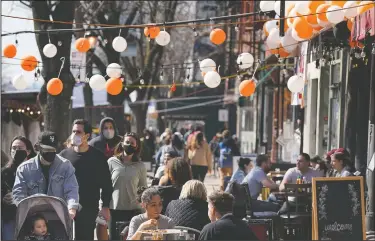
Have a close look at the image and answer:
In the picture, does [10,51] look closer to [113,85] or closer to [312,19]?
[113,85]

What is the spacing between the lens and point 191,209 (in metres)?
9.38

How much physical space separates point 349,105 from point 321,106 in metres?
6.38

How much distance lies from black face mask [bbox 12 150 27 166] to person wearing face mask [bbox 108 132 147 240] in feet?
3.96

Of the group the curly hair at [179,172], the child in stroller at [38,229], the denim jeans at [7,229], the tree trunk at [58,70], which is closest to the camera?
the child in stroller at [38,229]

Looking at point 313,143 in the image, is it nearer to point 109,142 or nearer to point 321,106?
point 321,106

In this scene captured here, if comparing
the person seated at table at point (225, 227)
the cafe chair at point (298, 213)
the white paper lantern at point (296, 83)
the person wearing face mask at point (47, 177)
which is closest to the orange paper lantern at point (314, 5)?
the white paper lantern at point (296, 83)

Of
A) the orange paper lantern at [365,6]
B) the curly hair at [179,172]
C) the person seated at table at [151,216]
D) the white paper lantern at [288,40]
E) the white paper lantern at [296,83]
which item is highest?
the white paper lantern at [288,40]

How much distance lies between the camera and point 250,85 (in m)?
16.7

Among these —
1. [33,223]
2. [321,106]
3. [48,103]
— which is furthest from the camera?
[321,106]

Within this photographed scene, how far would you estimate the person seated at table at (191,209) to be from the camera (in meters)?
9.34

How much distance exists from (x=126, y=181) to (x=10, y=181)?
151 centimetres

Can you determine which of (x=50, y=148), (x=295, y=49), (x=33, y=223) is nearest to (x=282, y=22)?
(x=295, y=49)

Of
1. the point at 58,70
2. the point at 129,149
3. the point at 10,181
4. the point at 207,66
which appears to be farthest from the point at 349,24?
the point at 58,70

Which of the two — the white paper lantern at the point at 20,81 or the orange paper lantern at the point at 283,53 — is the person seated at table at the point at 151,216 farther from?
the white paper lantern at the point at 20,81
